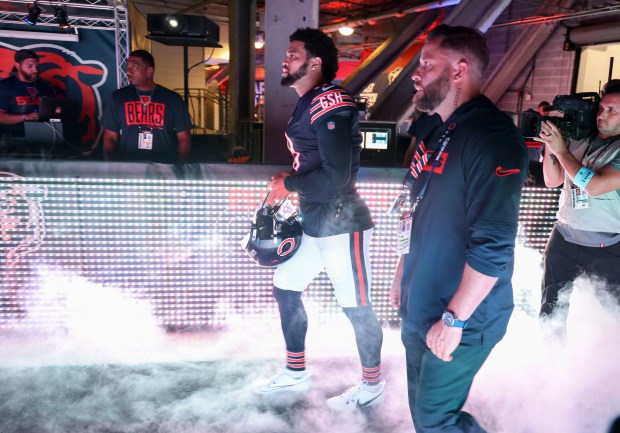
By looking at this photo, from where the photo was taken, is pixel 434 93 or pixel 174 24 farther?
pixel 174 24

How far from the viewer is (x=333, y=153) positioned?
2.54 metres

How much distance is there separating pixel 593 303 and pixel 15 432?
3516mm

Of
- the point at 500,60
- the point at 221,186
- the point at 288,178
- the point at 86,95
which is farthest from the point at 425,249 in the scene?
the point at 500,60

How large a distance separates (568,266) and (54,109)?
498cm

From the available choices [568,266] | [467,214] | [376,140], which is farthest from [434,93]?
[376,140]

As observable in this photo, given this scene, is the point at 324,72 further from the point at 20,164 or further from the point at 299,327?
the point at 20,164

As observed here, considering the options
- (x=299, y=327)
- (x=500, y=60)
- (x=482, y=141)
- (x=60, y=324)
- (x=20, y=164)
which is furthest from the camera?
(x=500, y=60)

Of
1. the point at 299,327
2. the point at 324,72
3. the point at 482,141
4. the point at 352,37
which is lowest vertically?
the point at 299,327

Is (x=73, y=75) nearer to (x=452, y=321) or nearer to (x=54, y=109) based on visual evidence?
(x=54, y=109)

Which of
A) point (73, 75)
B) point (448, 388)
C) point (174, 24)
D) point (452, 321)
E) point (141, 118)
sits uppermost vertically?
point (174, 24)

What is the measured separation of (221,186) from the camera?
3469mm

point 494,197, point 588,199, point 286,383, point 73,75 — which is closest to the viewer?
→ point 494,197

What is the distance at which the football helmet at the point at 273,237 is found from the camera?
2828mm

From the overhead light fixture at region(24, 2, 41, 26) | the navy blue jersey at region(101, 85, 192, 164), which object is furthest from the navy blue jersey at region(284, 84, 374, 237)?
the overhead light fixture at region(24, 2, 41, 26)
